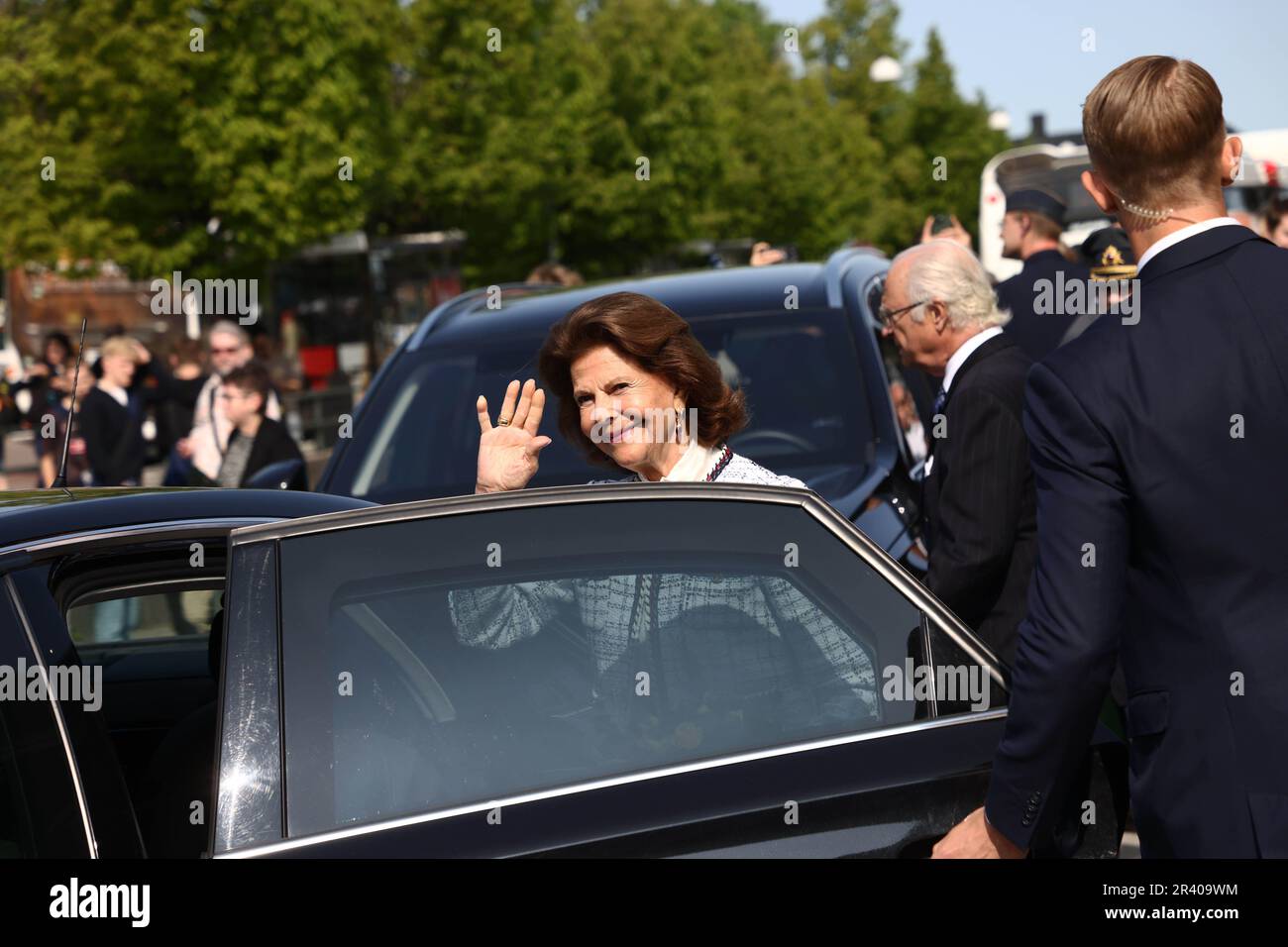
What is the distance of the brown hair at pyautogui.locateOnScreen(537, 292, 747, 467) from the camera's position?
11.8 ft

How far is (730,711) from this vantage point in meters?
2.55

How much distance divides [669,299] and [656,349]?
2572 millimetres

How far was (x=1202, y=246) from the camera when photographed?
2498 millimetres

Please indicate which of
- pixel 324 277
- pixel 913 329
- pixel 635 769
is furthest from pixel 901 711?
pixel 324 277

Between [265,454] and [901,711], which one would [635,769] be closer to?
[901,711]

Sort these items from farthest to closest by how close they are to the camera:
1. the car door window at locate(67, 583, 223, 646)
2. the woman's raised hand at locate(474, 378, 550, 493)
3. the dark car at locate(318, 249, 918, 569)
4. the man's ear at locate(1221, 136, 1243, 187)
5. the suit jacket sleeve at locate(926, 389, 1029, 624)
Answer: the dark car at locate(318, 249, 918, 569), the suit jacket sleeve at locate(926, 389, 1029, 624), the woman's raised hand at locate(474, 378, 550, 493), the car door window at locate(67, 583, 223, 646), the man's ear at locate(1221, 136, 1243, 187)

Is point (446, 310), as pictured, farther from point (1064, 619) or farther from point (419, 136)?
point (419, 136)

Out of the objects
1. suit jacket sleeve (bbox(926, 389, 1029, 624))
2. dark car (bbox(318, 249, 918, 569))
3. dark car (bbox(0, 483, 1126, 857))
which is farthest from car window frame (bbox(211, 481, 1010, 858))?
dark car (bbox(318, 249, 918, 569))

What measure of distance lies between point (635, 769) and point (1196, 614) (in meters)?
0.86

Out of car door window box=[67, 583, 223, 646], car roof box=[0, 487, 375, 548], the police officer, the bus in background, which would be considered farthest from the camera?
the bus in background

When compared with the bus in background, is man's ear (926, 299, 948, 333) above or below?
below

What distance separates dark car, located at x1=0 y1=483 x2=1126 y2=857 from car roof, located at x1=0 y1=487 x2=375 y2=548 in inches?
3.7

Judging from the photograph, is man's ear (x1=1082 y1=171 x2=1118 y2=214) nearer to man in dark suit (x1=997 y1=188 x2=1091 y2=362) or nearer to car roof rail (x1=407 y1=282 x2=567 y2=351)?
man in dark suit (x1=997 y1=188 x2=1091 y2=362)

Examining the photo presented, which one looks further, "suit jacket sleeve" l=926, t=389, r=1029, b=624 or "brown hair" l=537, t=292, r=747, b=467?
"suit jacket sleeve" l=926, t=389, r=1029, b=624
